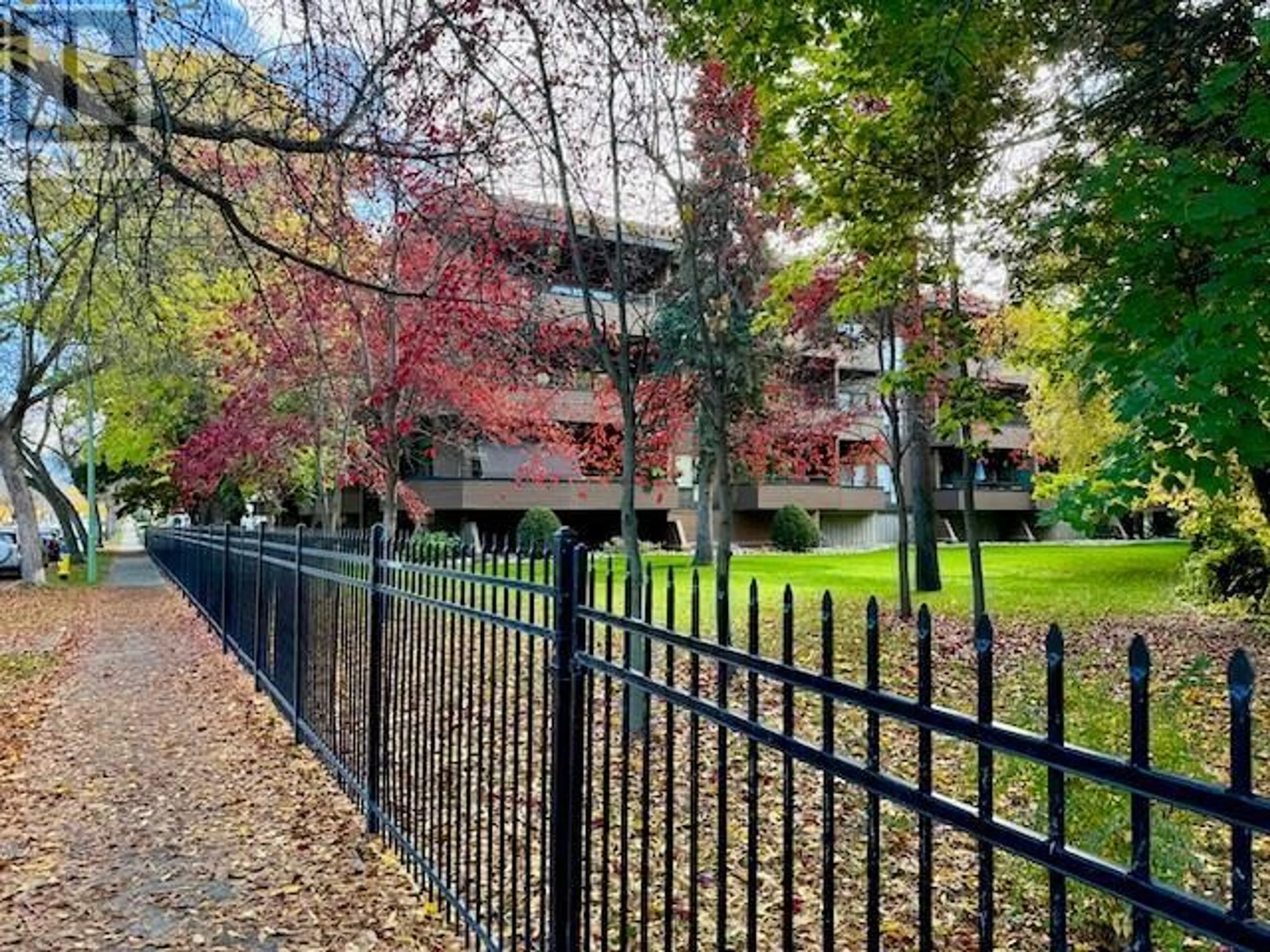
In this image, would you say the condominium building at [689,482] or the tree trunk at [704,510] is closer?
the condominium building at [689,482]

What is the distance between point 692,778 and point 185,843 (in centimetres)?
406

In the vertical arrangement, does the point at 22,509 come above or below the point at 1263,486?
below

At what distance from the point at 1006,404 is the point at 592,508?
24079 mm

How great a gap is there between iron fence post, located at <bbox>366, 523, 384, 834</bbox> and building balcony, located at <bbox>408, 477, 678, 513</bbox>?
78.4 ft

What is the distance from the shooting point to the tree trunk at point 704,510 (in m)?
27.1

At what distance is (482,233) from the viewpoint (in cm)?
1074

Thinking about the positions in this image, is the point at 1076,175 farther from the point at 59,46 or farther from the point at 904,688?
the point at 59,46

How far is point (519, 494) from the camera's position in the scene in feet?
106

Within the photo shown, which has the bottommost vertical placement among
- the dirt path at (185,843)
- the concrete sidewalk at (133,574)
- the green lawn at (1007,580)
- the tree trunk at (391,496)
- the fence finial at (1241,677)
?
the concrete sidewalk at (133,574)

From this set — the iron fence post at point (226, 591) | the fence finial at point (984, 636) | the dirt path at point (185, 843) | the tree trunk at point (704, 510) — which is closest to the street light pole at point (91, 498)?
the iron fence post at point (226, 591)

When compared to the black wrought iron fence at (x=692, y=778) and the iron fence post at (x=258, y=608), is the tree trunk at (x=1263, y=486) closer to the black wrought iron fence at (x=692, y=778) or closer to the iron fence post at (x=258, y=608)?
the black wrought iron fence at (x=692, y=778)

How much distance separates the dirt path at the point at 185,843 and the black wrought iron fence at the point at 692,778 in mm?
294

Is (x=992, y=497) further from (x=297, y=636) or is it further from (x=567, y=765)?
(x=567, y=765)

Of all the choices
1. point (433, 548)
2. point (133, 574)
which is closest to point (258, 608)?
point (433, 548)
